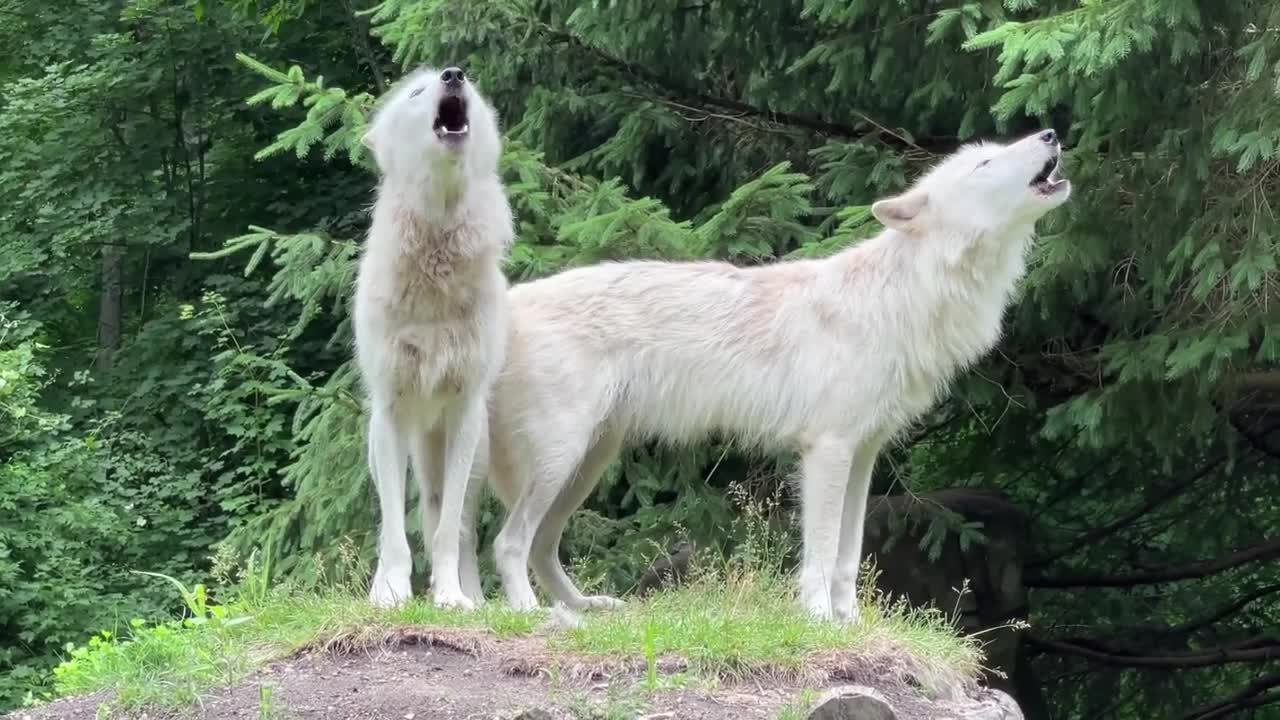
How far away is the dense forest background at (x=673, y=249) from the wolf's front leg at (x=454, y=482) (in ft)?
5.52

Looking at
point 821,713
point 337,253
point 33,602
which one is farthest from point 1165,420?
point 33,602

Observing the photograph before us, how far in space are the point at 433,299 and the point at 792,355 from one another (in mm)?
1775

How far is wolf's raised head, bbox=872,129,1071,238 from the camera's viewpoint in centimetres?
654

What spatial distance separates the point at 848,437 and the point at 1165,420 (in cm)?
241

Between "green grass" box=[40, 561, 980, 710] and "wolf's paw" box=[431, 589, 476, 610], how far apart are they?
12cm

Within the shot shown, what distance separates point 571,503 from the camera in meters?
7.21

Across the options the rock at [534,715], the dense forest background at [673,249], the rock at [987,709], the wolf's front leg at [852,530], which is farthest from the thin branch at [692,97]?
the rock at [534,715]

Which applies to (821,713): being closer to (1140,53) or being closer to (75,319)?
(1140,53)

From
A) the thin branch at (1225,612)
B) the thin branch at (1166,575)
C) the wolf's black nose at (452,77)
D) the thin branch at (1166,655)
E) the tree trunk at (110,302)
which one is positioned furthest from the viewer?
the tree trunk at (110,302)

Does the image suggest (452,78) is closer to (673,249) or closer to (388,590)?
(388,590)

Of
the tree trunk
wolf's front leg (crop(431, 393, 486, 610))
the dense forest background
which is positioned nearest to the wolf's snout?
wolf's front leg (crop(431, 393, 486, 610))

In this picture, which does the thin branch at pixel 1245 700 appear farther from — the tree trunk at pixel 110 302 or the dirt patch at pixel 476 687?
the tree trunk at pixel 110 302

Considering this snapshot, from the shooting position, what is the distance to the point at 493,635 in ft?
18.6

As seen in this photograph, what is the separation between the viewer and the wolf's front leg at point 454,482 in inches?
245
